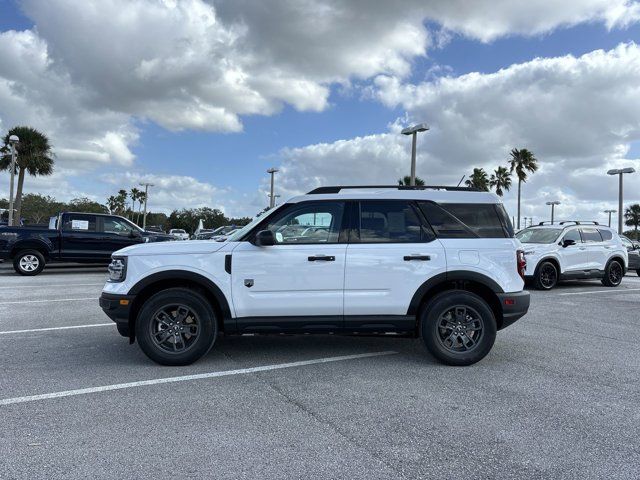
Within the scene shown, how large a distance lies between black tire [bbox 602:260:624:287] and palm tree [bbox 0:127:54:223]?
3267 centimetres

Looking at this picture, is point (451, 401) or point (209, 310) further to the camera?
point (209, 310)

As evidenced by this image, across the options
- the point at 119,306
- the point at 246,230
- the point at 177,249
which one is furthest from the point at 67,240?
the point at 246,230

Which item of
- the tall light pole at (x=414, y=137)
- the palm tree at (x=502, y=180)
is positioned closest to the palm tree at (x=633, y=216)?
the palm tree at (x=502, y=180)

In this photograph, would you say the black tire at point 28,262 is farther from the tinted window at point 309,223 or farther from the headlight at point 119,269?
the tinted window at point 309,223

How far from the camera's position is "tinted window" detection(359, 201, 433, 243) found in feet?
17.7

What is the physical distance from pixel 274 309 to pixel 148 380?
54.5 inches

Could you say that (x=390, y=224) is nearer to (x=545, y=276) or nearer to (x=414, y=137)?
(x=545, y=276)

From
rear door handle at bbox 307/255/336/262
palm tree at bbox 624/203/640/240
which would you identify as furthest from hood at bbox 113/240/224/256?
palm tree at bbox 624/203/640/240

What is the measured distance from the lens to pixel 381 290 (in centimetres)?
528

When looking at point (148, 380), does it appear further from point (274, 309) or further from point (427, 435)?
point (427, 435)

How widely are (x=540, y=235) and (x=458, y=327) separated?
9278 millimetres

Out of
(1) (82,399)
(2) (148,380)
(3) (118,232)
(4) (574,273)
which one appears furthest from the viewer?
(3) (118,232)

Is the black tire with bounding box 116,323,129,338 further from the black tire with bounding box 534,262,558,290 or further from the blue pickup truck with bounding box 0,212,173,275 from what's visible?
the blue pickup truck with bounding box 0,212,173,275

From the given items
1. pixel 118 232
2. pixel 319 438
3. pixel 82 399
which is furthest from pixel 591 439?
pixel 118 232
